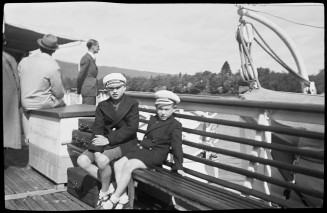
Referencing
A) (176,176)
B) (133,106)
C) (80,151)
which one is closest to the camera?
(176,176)

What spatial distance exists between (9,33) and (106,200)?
5.56 m

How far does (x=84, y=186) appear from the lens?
3.63 meters

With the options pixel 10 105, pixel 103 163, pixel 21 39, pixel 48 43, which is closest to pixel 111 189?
pixel 103 163

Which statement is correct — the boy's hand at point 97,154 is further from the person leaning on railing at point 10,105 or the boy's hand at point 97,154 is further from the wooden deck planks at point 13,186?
the person leaning on railing at point 10,105

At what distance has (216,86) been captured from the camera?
12.4 metres

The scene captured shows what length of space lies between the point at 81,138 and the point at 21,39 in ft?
16.6

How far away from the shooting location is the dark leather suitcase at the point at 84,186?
3.57 meters

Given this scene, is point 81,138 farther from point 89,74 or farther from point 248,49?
point 248,49

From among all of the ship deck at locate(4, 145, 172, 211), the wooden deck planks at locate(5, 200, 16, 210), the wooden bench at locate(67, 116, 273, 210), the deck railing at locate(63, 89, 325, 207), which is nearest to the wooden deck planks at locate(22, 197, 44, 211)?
the ship deck at locate(4, 145, 172, 211)

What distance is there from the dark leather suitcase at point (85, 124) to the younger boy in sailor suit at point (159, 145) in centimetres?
84

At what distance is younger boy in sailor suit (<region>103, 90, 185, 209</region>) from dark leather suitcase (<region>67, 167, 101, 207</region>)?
473 millimetres

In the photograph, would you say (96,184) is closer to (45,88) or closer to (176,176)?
(176,176)

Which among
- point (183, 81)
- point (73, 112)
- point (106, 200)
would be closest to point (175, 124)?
point (106, 200)

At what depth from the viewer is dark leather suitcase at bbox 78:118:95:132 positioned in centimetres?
406
